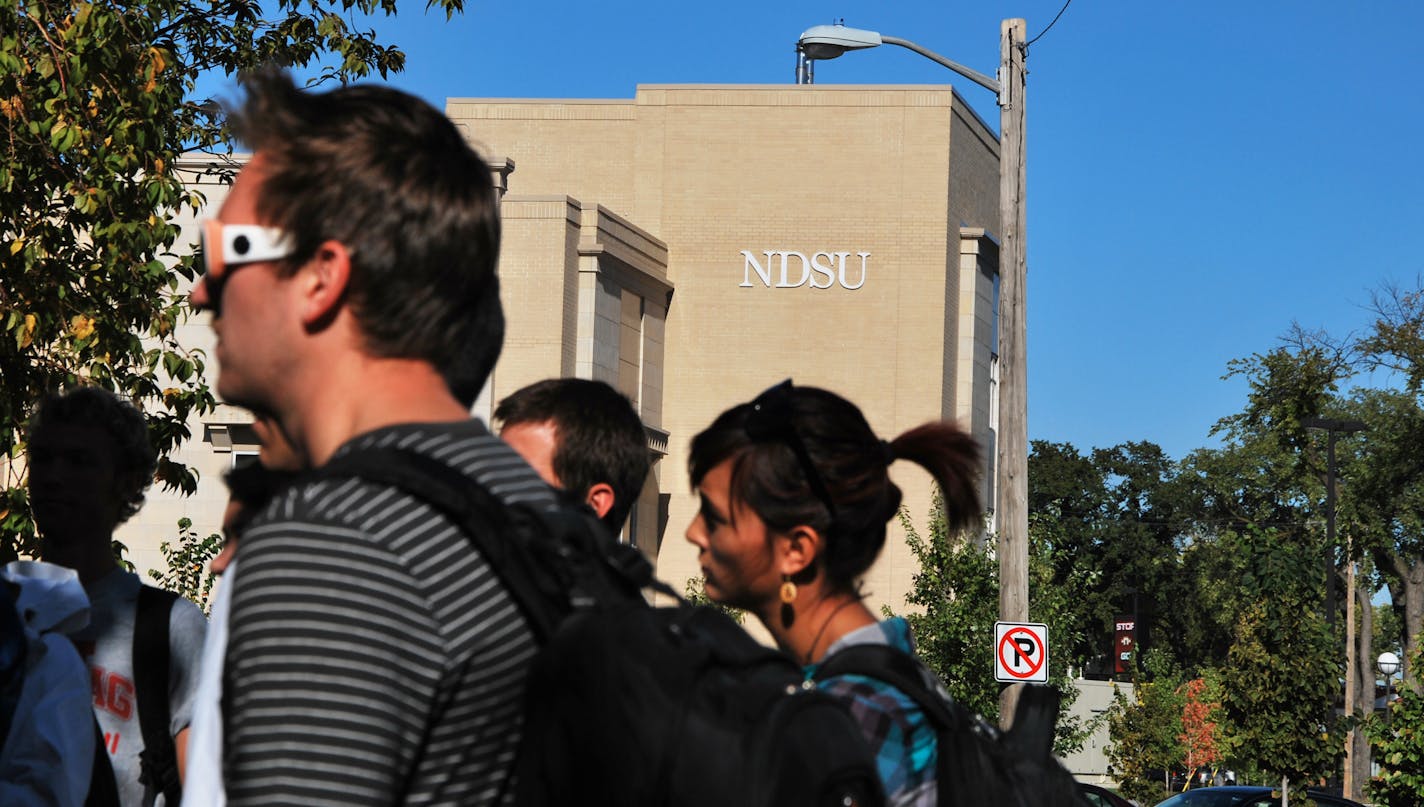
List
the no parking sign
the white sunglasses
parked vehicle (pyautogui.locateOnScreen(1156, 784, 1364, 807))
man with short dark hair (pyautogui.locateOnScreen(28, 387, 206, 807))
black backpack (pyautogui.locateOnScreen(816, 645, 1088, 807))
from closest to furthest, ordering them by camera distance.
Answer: the white sunglasses, black backpack (pyautogui.locateOnScreen(816, 645, 1088, 807)), man with short dark hair (pyautogui.locateOnScreen(28, 387, 206, 807)), the no parking sign, parked vehicle (pyautogui.locateOnScreen(1156, 784, 1364, 807))

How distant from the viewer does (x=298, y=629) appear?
1585mm

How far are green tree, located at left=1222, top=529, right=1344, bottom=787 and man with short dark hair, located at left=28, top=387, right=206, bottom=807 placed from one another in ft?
92.2

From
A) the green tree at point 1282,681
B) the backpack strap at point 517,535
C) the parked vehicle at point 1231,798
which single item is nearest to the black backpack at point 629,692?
the backpack strap at point 517,535

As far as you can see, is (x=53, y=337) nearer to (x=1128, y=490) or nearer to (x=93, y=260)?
(x=93, y=260)

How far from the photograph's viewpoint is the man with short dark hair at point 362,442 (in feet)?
5.20

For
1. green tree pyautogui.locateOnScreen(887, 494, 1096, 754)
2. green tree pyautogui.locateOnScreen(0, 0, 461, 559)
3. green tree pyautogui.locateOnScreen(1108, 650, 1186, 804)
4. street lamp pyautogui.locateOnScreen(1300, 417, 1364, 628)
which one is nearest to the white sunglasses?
green tree pyautogui.locateOnScreen(0, 0, 461, 559)

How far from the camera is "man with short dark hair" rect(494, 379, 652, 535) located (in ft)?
12.7

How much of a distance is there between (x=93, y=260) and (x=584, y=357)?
37221 millimetres

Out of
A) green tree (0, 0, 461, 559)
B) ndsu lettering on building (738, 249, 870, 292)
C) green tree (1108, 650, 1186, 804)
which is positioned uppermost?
ndsu lettering on building (738, 249, 870, 292)

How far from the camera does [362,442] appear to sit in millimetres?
1756

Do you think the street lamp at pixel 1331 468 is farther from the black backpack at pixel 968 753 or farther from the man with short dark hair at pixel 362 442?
→ the man with short dark hair at pixel 362 442

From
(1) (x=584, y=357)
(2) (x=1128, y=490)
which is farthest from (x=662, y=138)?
(2) (x=1128, y=490)

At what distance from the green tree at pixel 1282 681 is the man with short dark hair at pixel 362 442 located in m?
29.9

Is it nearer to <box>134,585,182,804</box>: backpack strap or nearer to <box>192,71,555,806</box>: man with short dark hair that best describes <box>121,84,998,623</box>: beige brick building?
<box>134,585,182,804</box>: backpack strap
